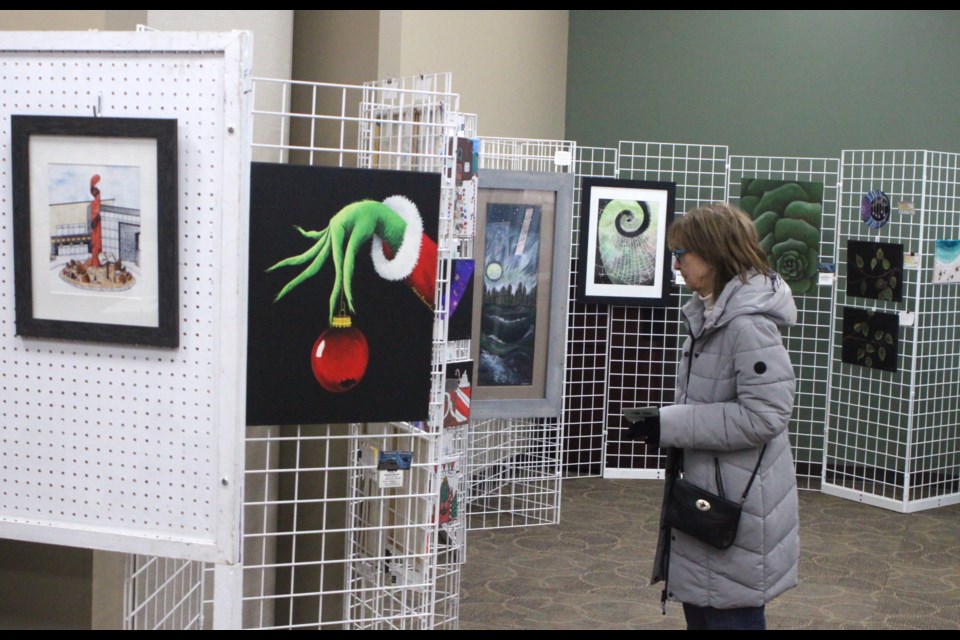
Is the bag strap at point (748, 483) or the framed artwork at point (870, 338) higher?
the framed artwork at point (870, 338)

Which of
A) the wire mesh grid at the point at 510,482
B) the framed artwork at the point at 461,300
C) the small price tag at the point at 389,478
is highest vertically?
the framed artwork at the point at 461,300

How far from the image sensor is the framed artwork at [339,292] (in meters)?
2.75

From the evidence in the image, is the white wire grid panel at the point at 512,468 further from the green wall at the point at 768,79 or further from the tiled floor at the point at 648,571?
the green wall at the point at 768,79

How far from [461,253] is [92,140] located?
8.44 feet

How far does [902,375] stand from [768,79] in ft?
7.94

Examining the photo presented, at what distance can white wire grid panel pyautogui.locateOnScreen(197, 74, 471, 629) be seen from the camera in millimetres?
3223

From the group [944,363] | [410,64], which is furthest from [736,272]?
[944,363]

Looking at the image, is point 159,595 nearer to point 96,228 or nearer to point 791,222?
point 96,228

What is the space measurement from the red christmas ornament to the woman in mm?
793

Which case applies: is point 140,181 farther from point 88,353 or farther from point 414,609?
point 414,609

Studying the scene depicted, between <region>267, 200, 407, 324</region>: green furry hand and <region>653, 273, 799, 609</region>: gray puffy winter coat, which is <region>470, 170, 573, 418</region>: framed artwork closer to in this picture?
<region>267, 200, 407, 324</region>: green furry hand

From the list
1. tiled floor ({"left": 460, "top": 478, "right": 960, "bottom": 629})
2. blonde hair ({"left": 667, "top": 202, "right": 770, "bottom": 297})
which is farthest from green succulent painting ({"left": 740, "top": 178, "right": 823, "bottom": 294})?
blonde hair ({"left": 667, "top": 202, "right": 770, "bottom": 297})

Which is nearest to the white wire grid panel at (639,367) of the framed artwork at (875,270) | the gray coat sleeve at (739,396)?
the framed artwork at (875,270)

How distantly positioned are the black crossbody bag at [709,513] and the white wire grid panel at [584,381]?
4.27 metres
